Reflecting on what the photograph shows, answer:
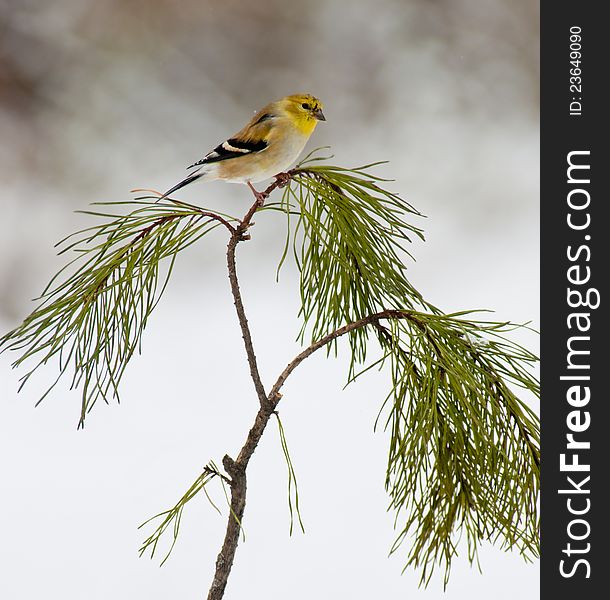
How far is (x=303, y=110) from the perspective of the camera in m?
0.82

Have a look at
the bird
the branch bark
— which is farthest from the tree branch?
the bird

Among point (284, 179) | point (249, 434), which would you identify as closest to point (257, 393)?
point (249, 434)

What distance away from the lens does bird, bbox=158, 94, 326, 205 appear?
790 mm

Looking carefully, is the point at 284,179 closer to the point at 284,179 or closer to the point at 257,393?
the point at 284,179

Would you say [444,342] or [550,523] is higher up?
[444,342]

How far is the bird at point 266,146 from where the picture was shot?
790mm

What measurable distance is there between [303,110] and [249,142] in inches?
2.5

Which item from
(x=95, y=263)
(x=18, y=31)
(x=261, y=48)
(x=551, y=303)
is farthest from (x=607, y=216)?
(x=18, y=31)

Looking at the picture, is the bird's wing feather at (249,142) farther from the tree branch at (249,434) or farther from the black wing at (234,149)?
the tree branch at (249,434)

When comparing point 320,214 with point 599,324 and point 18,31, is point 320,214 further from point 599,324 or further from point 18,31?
point 18,31

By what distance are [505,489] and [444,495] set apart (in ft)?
0.18

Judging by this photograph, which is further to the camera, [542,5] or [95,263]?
[542,5]

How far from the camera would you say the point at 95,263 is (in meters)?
0.72

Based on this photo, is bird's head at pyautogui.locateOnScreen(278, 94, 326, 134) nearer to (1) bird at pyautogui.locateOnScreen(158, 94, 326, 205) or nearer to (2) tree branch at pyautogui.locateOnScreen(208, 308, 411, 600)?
(1) bird at pyautogui.locateOnScreen(158, 94, 326, 205)
